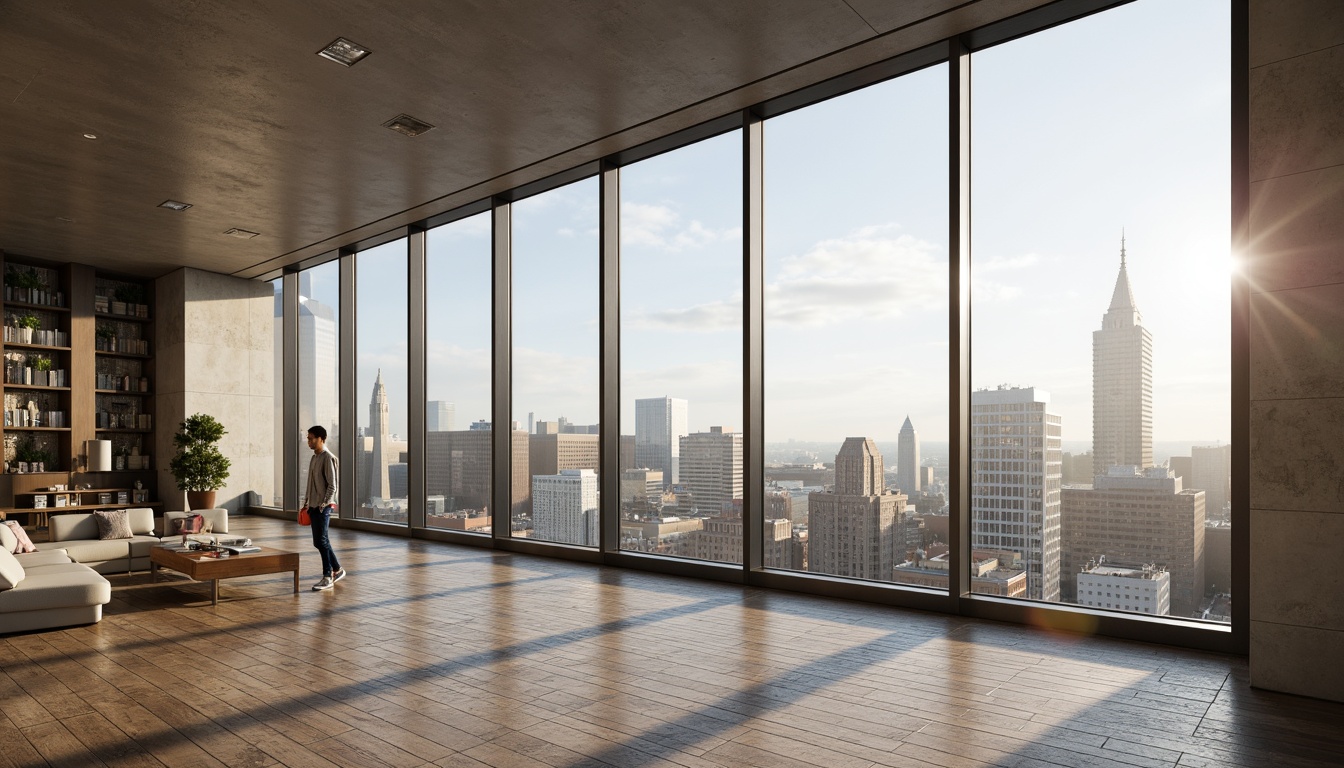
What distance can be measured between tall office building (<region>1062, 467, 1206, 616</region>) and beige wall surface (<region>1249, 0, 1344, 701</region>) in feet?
2.44

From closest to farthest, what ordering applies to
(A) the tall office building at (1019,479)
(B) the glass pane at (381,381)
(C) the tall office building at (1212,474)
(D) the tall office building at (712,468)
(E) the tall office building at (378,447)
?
(C) the tall office building at (1212,474) → (A) the tall office building at (1019,479) → (D) the tall office building at (712,468) → (B) the glass pane at (381,381) → (E) the tall office building at (378,447)

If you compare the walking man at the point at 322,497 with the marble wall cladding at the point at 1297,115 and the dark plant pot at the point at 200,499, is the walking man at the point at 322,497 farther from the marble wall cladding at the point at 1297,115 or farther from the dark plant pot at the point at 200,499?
the marble wall cladding at the point at 1297,115

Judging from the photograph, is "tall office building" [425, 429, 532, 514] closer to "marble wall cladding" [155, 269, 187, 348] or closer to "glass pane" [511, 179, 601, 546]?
"glass pane" [511, 179, 601, 546]

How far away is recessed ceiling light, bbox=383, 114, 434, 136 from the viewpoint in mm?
7070

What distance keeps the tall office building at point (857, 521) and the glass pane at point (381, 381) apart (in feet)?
19.9

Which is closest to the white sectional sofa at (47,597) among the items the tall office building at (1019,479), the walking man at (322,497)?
the walking man at (322,497)

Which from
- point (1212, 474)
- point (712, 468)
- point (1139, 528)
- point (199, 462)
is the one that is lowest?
point (199, 462)

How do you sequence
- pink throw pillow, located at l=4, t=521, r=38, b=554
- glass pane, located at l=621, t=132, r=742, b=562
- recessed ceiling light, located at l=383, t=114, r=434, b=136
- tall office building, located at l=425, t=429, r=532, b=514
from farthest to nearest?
1. tall office building, located at l=425, t=429, r=532, b=514
2. glass pane, located at l=621, t=132, r=742, b=562
3. recessed ceiling light, located at l=383, t=114, r=434, b=136
4. pink throw pillow, located at l=4, t=521, r=38, b=554

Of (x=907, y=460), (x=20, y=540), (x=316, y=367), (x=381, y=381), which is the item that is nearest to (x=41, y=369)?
(x=316, y=367)

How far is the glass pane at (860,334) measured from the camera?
20.2ft

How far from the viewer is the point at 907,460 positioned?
6.17 m

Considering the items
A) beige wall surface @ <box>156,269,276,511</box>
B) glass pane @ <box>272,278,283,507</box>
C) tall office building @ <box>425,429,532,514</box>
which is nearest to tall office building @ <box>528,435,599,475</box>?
tall office building @ <box>425,429,532,514</box>

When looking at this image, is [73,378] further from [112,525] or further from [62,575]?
[62,575]

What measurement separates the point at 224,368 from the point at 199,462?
75.4 inches
